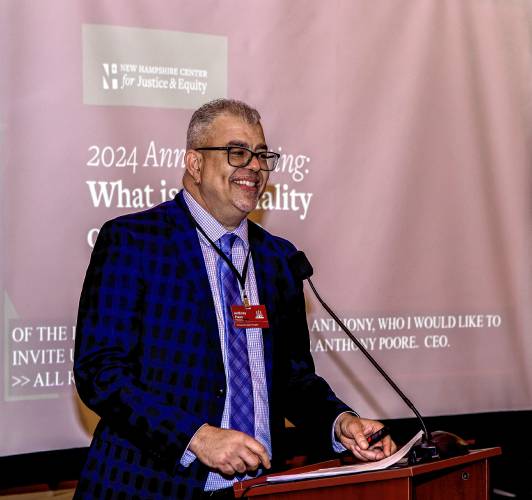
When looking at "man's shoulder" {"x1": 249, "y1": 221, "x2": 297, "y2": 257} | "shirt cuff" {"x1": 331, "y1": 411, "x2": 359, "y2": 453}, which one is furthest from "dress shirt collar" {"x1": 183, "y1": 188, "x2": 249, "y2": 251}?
"shirt cuff" {"x1": 331, "y1": 411, "x2": 359, "y2": 453}

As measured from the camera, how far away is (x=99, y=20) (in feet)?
9.23

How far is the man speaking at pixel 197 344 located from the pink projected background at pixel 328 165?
75 cm

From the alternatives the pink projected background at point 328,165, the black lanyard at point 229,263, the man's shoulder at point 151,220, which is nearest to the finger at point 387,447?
the black lanyard at point 229,263

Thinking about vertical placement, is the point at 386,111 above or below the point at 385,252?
above

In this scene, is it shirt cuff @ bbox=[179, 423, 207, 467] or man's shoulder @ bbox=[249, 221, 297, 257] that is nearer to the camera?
shirt cuff @ bbox=[179, 423, 207, 467]

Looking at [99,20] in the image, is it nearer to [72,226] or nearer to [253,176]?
[72,226]

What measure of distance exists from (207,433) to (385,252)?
177cm

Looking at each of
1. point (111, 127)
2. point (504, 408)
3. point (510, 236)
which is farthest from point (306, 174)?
point (504, 408)

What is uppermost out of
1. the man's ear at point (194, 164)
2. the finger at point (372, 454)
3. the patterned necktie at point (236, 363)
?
the man's ear at point (194, 164)

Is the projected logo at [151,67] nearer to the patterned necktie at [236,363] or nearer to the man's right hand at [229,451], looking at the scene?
the patterned necktie at [236,363]

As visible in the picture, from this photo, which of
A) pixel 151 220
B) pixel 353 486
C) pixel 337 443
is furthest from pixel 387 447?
pixel 151 220

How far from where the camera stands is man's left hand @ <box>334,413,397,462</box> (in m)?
1.83

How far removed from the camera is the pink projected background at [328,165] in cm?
270

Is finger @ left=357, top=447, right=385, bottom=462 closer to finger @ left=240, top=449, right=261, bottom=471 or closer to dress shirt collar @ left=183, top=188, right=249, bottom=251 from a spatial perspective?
finger @ left=240, top=449, right=261, bottom=471
